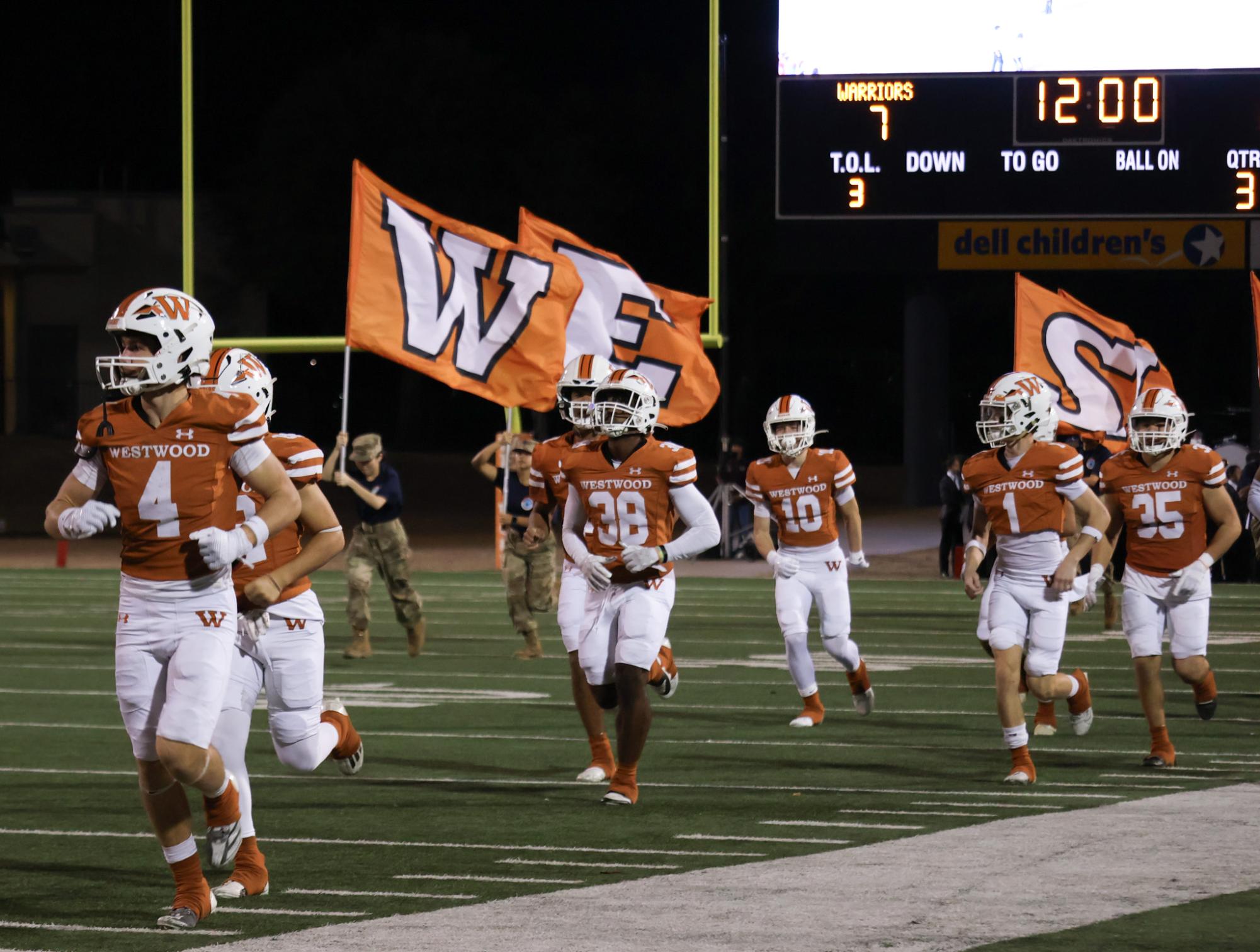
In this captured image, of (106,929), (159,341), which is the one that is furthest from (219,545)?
(106,929)

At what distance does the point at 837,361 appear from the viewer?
216ft

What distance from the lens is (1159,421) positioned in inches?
431

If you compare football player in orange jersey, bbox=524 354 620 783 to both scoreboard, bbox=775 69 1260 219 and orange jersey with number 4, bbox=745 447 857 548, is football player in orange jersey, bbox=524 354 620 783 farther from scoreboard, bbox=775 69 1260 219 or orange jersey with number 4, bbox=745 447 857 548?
scoreboard, bbox=775 69 1260 219

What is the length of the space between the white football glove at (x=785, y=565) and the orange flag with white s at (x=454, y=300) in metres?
4.12

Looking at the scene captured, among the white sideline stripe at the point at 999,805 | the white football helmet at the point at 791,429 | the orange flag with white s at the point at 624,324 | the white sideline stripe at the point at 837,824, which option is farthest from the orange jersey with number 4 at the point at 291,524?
the orange flag with white s at the point at 624,324

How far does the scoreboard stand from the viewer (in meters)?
25.8

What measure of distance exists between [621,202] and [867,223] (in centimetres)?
3050

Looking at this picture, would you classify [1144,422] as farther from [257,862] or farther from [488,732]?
[257,862]

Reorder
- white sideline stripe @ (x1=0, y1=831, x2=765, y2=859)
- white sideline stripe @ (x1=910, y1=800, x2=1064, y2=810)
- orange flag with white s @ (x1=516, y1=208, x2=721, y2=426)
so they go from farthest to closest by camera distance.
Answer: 1. orange flag with white s @ (x1=516, y1=208, x2=721, y2=426)
2. white sideline stripe @ (x1=910, y1=800, x2=1064, y2=810)
3. white sideline stripe @ (x1=0, y1=831, x2=765, y2=859)

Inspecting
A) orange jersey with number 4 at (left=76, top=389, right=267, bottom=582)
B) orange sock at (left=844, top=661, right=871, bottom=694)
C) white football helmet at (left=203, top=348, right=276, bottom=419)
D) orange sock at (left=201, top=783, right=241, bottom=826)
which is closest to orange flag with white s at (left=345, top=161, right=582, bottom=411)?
orange sock at (left=844, top=661, right=871, bottom=694)

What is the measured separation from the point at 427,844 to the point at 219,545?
2.25 metres

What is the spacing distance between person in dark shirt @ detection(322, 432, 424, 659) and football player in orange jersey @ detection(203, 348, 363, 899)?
828 centimetres

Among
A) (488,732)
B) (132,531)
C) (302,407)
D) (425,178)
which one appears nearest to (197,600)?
(132,531)

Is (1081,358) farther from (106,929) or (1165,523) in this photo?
(106,929)
